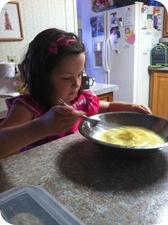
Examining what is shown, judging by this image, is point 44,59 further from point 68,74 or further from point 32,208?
point 32,208

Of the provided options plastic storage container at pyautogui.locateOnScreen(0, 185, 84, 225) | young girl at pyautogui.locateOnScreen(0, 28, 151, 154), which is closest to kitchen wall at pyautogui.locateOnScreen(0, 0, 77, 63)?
young girl at pyautogui.locateOnScreen(0, 28, 151, 154)

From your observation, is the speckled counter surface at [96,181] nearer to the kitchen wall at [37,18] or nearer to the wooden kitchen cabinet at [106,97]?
the wooden kitchen cabinet at [106,97]

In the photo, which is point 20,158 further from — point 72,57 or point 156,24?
point 156,24

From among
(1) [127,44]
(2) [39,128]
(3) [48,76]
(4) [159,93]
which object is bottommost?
(4) [159,93]

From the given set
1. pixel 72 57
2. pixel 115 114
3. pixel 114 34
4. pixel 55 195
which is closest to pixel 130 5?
pixel 114 34

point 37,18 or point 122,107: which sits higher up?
point 37,18

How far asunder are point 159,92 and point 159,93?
12 millimetres

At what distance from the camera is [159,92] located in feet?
8.84

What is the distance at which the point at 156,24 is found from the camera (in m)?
2.67

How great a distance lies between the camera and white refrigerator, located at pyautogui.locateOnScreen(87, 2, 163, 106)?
98.4 inches

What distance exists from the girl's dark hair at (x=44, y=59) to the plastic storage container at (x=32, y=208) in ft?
1.69

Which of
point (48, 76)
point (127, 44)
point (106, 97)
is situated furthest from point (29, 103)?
point (127, 44)

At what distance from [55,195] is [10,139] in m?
0.26

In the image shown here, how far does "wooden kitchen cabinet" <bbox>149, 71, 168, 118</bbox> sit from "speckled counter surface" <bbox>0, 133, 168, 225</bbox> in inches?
86.8
